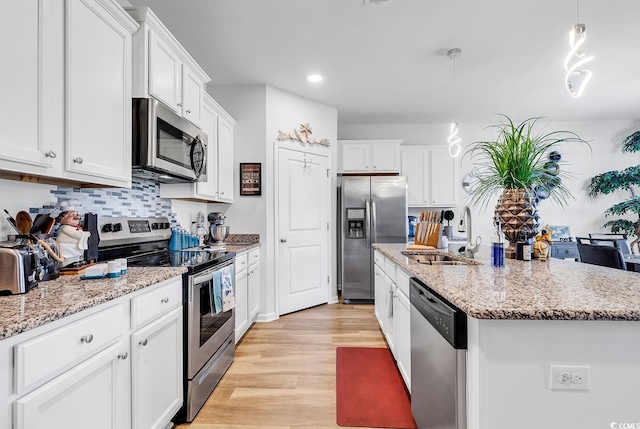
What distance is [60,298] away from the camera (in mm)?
1104

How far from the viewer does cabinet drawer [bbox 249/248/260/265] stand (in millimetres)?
3283

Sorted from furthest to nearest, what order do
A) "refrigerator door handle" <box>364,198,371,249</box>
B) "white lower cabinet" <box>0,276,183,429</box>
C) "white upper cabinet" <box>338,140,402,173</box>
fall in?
"white upper cabinet" <box>338,140,402,173</box>
"refrigerator door handle" <box>364,198,371,249</box>
"white lower cabinet" <box>0,276,183,429</box>

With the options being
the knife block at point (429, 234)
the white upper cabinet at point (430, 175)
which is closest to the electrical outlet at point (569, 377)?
the knife block at point (429, 234)

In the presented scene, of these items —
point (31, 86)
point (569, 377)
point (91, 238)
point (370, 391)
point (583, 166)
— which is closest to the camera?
point (569, 377)

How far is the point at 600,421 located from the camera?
3.08 ft

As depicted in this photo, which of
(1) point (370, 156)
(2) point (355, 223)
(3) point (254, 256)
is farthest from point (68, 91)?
(1) point (370, 156)

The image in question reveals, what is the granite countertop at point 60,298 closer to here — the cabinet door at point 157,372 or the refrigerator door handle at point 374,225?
the cabinet door at point 157,372

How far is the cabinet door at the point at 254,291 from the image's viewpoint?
325cm

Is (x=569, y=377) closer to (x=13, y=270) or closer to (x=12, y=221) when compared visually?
(x=13, y=270)

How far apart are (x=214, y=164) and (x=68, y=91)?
1771 mm

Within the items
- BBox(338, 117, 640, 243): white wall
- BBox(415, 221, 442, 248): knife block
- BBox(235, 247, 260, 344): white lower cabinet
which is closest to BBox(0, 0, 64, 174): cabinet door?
BBox(235, 247, 260, 344): white lower cabinet

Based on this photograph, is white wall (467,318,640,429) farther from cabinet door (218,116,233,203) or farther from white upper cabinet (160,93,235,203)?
cabinet door (218,116,233,203)

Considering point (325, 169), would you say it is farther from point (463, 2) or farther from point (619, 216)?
point (619, 216)

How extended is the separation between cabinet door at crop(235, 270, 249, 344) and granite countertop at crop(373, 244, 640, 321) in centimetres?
163
